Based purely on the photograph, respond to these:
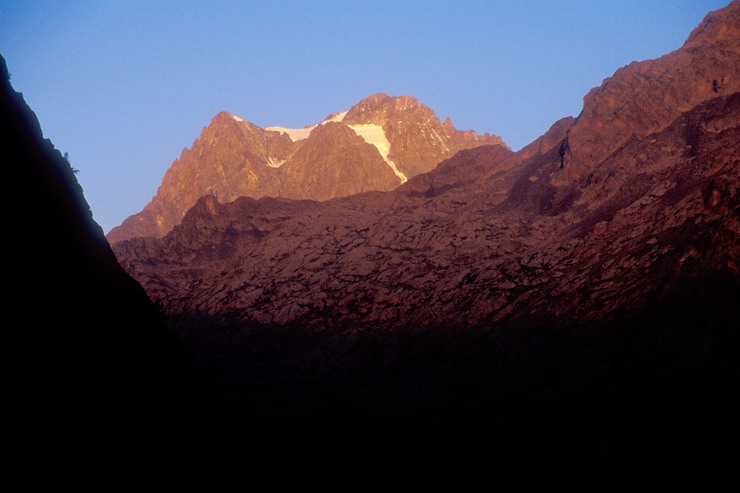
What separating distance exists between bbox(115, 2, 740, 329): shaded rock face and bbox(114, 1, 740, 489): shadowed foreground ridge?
0.47 metres

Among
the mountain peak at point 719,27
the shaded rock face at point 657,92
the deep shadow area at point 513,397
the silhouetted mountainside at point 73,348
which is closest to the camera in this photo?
the silhouetted mountainside at point 73,348

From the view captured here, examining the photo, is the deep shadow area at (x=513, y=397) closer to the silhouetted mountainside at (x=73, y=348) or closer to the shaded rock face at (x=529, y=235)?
the shaded rock face at (x=529, y=235)

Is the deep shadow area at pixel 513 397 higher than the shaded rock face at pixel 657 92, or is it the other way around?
the shaded rock face at pixel 657 92

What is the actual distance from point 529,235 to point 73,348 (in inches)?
4402

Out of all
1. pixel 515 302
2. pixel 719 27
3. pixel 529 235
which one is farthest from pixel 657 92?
pixel 515 302

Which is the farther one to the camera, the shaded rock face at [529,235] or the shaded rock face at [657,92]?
the shaded rock face at [657,92]

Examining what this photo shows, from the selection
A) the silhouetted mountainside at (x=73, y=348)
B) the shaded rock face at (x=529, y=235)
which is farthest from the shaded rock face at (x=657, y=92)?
the silhouetted mountainside at (x=73, y=348)

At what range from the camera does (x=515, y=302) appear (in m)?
97.9

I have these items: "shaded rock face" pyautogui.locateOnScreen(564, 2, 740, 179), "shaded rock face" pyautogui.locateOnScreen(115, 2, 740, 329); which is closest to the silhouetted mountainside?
"shaded rock face" pyautogui.locateOnScreen(115, 2, 740, 329)

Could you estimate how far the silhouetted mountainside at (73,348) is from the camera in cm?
2142

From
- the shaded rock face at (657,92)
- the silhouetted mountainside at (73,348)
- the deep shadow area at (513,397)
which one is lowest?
the deep shadow area at (513,397)

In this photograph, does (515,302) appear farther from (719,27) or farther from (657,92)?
(719,27)

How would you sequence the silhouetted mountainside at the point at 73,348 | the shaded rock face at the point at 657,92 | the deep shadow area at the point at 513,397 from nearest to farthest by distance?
the silhouetted mountainside at the point at 73,348 → the deep shadow area at the point at 513,397 → the shaded rock face at the point at 657,92

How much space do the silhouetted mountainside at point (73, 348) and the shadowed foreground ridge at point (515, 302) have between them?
19.9 feet
